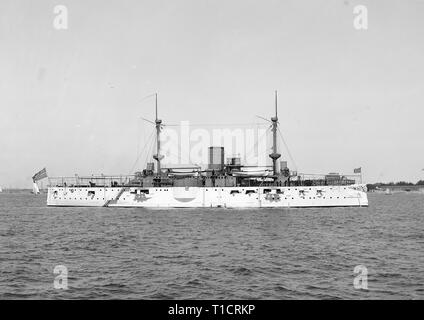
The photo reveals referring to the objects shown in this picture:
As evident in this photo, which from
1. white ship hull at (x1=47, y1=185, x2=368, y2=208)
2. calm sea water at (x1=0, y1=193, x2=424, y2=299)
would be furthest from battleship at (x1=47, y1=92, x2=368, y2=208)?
calm sea water at (x1=0, y1=193, x2=424, y2=299)

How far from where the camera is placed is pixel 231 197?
59000mm

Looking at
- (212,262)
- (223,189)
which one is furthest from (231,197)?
(212,262)

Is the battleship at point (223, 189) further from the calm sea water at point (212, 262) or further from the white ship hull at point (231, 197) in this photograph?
the calm sea water at point (212, 262)

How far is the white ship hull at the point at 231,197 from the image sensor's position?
5844 cm

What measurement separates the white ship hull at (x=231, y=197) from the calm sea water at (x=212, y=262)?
25256mm

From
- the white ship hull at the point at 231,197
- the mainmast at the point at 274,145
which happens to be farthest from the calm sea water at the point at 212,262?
the mainmast at the point at 274,145

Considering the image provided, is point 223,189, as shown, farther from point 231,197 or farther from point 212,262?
point 212,262

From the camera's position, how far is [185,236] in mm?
28875

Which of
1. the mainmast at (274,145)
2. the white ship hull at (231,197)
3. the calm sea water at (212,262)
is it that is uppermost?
the mainmast at (274,145)

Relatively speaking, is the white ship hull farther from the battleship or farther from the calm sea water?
the calm sea water
